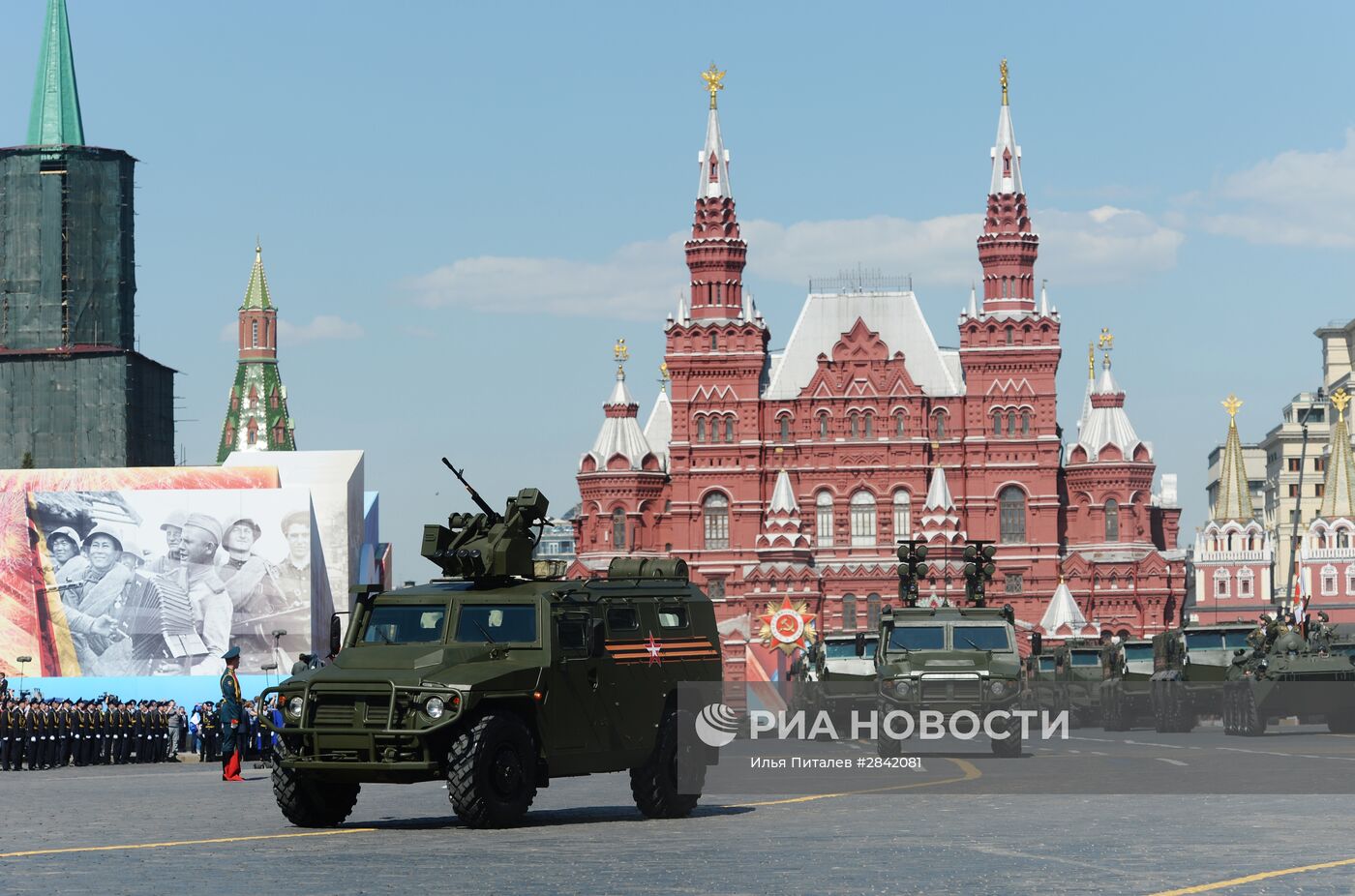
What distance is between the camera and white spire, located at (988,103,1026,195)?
11038 centimetres

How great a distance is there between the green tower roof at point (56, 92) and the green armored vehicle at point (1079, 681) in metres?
62.9

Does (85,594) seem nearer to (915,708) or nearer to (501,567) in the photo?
(915,708)

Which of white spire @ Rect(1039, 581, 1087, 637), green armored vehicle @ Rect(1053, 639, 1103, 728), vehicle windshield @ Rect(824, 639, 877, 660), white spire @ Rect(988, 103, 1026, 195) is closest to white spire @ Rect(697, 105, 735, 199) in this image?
white spire @ Rect(988, 103, 1026, 195)

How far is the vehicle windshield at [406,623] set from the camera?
17750 mm

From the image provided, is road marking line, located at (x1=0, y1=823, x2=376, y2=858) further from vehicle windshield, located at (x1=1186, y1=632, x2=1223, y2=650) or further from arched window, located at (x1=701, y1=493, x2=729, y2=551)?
arched window, located at (x1=701, y1=493, x2=729, y2=551)

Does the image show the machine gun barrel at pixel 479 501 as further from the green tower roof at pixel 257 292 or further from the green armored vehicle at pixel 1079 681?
the green tower roof at pixel 257 292

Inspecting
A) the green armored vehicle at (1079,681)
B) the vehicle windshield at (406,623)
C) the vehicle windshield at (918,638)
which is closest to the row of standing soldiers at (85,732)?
the vehicle windshield at (918,638)

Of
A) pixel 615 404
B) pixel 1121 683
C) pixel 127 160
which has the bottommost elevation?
pixel 1121 683

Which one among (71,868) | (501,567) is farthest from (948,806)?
(71,868)

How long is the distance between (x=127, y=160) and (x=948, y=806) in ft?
302

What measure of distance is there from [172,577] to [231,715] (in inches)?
2328

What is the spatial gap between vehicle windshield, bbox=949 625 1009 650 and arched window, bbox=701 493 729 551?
7942cm

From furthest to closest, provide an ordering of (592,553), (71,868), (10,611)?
(592,553) < (10,611) < (71,868)

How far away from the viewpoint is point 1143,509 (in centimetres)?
11069
